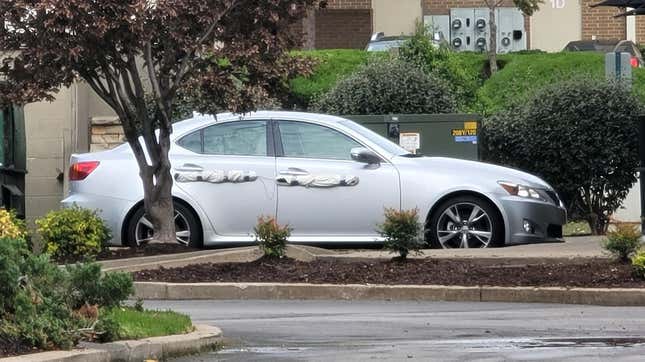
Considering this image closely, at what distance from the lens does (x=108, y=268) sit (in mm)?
11875

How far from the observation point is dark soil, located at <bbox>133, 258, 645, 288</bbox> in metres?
11.3

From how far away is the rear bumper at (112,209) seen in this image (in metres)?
13.9

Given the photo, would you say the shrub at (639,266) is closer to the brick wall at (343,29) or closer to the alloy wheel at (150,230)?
the alloy wheel at (150,230)

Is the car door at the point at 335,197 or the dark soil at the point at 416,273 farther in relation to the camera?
the car door at the point at 335,197

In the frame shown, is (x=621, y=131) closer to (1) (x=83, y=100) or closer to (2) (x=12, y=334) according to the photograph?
(1) (x=83, y=100)

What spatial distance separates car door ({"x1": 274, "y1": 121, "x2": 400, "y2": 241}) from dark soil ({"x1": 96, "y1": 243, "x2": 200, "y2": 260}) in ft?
4.43

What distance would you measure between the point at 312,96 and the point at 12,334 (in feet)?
48.8

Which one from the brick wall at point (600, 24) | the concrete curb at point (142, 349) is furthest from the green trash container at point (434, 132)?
the brick wall at point (600, 24)

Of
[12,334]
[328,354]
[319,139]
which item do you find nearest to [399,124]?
[319,139]

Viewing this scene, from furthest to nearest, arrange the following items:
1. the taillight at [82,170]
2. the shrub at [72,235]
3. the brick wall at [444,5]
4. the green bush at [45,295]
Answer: the brick wall at [444,5] < the taillight at [82,170] < the shrub at [72,235] < the green bush at [45,295]

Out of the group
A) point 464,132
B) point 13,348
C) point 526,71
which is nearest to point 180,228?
point 464,132

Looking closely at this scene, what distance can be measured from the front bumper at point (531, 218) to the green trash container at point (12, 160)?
5281 millimetres

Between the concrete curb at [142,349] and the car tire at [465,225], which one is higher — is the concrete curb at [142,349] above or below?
below

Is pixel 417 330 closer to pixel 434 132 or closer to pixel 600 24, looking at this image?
pixel 434 132
